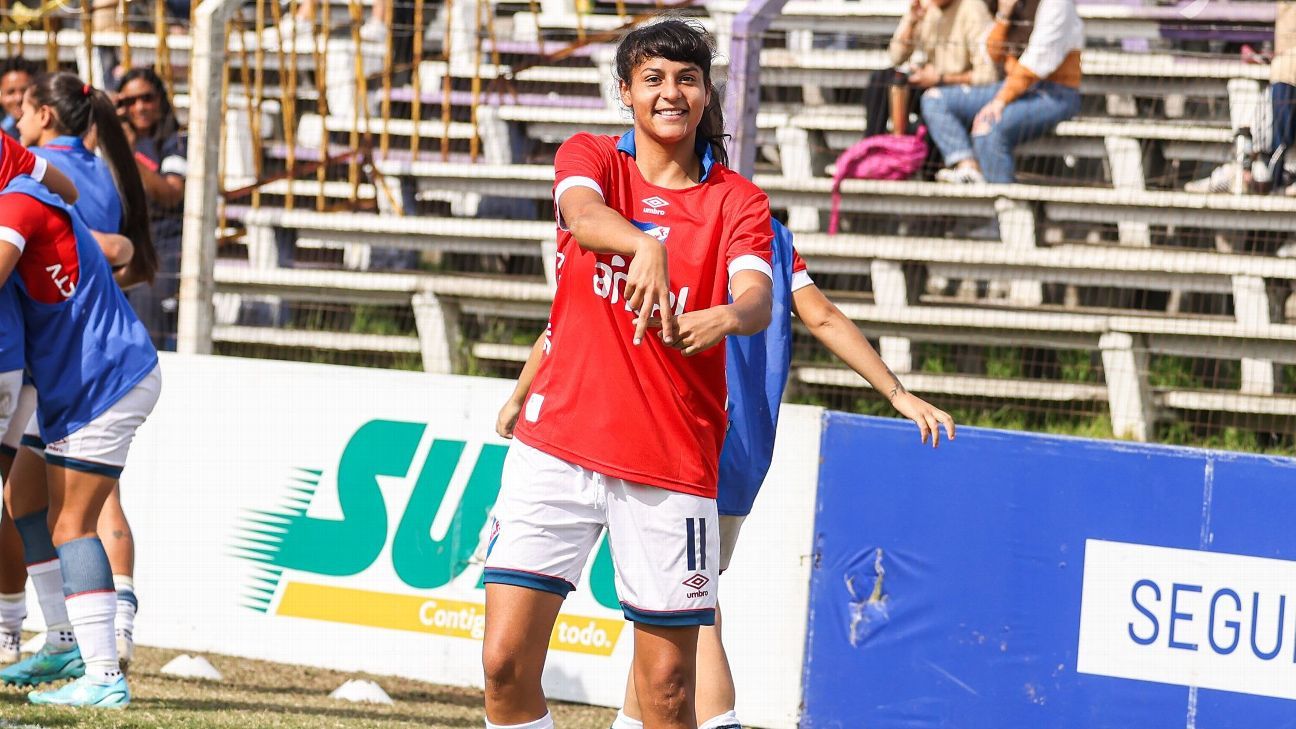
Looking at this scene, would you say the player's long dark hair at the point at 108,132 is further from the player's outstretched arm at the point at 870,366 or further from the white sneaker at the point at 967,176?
the white sneaker at the point at 967,176

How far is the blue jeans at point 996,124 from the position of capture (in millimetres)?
8617

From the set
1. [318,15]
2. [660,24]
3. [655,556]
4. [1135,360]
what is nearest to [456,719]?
[655,556]

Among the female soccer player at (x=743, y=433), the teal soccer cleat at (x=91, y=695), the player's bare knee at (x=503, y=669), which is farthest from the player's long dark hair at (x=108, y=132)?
the player's bare knee at (x=503, y=669)

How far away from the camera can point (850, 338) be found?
392 cm

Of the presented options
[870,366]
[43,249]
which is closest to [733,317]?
[870,366]

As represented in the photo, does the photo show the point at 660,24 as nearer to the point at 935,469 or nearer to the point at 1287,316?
the point at 935,469

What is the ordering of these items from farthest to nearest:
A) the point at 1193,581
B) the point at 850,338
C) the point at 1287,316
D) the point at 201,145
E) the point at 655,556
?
the point at 1287,316 → the point at 201,145 → the point at 1193,581 → the point at 850,338 → the point at 655,556

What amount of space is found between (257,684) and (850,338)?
327 cm

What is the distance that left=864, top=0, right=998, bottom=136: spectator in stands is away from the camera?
28.8ft

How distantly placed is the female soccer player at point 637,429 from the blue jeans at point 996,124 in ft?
17.5

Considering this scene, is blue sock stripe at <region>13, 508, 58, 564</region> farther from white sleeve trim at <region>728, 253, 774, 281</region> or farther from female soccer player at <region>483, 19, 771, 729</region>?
white sleeve trim at <region>728, 253, 774, 281</region>

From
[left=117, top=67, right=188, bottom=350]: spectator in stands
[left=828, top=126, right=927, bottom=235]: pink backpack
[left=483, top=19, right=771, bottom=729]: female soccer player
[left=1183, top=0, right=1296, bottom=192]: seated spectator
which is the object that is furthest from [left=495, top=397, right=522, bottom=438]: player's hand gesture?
[left=1183, top=0, right=1296, bottom=192]: seated spectator

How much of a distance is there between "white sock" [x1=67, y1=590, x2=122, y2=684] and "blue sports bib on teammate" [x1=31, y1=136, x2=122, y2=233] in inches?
64.4

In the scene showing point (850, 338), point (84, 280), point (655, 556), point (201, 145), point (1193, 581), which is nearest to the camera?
point (655, 556)
